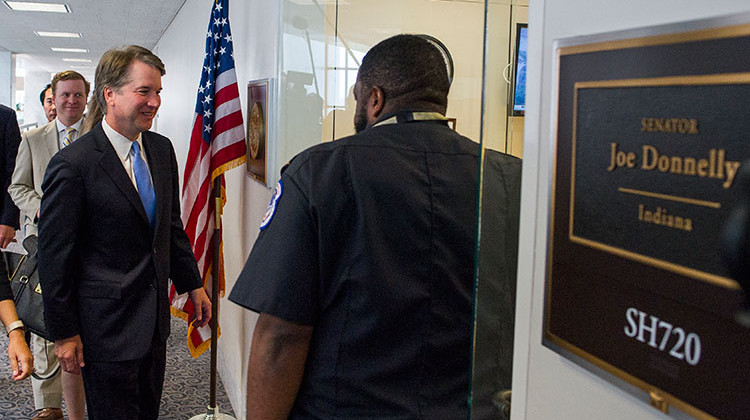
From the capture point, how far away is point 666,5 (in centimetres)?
62

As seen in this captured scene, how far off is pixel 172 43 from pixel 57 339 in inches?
292

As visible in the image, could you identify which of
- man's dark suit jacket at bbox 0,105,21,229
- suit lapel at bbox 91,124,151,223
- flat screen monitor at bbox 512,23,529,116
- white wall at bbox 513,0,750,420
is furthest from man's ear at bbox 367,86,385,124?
man's dark suit jacket at bbox 0,105,21,229

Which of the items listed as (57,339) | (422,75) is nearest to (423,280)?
(422,75)

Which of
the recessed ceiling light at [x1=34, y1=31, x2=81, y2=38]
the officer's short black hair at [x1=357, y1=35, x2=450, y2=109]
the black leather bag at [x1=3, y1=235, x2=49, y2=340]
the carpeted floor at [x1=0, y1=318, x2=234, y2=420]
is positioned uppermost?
the recessed ceiling light at [x1=34, y1=31, x2=81, y2=38]

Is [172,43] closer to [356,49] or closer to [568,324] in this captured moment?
[356,49]

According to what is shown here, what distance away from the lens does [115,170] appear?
2.34 meters

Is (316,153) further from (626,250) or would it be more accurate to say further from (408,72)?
(626,250)

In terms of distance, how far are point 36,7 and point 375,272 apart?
8443mm

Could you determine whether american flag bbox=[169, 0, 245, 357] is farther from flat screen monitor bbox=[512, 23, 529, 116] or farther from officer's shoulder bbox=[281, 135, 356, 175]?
flat screen monitor bbox=[512, 23, 529, 116]

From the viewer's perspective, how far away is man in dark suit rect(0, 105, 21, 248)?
3.58 metres

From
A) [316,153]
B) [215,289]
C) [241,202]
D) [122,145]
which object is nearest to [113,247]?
[122,145]

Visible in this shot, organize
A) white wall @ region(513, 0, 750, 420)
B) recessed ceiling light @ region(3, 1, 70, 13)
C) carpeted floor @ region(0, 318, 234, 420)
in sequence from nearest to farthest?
white wall @ region(513, 0, 750, 420)
carpeted floor @ region(0, 318, 234, 420)
recessed ceiling light @ region(3, 1, 70, 13)

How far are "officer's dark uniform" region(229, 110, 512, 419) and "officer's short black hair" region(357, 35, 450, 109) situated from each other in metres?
0.08

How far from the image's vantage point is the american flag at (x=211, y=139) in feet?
11.6
